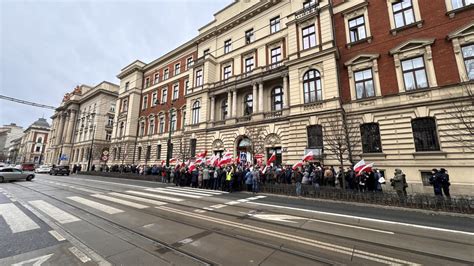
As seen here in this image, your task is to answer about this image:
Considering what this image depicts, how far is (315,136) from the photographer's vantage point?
681 inches

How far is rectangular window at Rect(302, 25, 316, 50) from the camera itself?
19.6 meters

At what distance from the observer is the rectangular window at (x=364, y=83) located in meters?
16.6

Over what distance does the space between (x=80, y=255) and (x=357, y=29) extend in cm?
2354

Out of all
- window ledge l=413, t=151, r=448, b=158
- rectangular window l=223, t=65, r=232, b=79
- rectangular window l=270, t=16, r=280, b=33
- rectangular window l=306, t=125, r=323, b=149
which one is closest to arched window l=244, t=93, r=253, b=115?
rectangular window l=223, t=65, r=232, b=79

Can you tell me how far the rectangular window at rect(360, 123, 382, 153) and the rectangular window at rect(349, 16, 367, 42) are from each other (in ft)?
27.0

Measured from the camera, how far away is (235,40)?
2675 centimetres

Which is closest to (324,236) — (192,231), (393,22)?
(192,231)

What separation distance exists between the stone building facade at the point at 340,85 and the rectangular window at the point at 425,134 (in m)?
0.05

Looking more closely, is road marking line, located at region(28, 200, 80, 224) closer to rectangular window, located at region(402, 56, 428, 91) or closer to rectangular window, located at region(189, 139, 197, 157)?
rectangular window, located at region(189, 139, 197, 157)

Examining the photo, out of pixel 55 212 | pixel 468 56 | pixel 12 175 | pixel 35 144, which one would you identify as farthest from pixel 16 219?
pixel 35 144

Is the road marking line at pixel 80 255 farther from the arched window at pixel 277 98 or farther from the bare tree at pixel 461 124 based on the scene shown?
the arched window at pixel 277 98

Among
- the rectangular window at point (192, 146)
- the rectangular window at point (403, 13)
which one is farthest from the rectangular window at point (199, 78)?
the rectangular window at point (403, 13)

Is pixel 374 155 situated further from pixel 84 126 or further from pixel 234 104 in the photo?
pixel 84 126

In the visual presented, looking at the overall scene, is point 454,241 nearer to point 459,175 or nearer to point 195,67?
point 459,175
